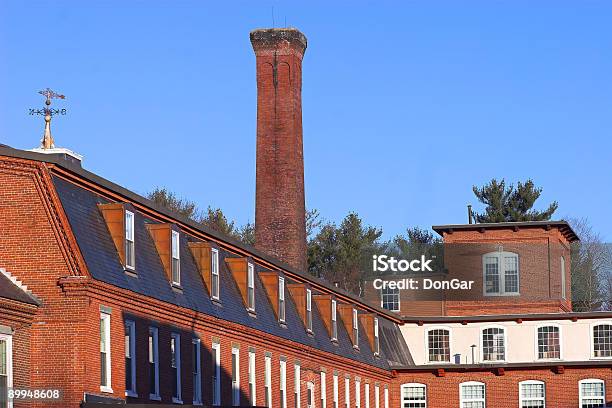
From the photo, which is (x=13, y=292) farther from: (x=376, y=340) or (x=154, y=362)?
(x=376, y=340)

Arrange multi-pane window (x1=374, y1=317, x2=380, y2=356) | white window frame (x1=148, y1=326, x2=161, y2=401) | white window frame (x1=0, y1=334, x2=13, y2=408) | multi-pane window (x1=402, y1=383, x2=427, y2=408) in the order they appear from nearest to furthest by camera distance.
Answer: white window frame (x1=0, y1=334, x2=13, y2=408) → white window frame (x1=148, y1=326, x2=161, y2=401) → multi-pane window (x1=374, y1=317, x2=380, y2=356) → multi-pane window (x1=402, y1=383, x2=427, y2=408)

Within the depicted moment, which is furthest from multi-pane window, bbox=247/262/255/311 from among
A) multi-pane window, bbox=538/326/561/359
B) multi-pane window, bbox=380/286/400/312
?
multi-pane window, bbox=380/286/400/312

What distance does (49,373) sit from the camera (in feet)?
107

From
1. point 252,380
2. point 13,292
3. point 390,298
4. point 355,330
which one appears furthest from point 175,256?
point 390,298

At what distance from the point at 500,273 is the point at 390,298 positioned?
6564 mm

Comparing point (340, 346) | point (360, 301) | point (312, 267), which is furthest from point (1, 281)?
point (312, 267)

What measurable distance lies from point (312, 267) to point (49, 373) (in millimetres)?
86403

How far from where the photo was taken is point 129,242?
37.1m

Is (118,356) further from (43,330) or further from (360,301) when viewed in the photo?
(360,301)

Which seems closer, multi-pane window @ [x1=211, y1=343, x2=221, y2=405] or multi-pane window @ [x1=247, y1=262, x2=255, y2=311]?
multi-pane window @ [x1=211, y1=343, x2=221, y2=405]

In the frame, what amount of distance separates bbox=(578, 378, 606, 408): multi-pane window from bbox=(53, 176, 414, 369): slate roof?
1497 centimetres

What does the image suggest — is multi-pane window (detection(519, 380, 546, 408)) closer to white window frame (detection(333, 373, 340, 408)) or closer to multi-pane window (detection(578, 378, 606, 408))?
multi-pane window (detection(578, 378, 606, 408))

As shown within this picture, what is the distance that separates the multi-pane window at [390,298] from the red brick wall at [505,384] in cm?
963

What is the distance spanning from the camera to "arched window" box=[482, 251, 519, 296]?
8325cm
